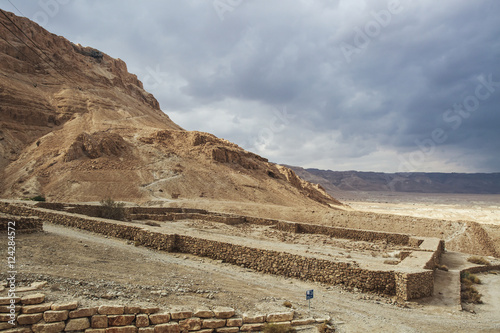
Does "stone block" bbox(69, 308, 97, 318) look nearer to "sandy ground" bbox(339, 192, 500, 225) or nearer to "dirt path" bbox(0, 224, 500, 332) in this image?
"dirt path" bbox(0, 224, 500, 332)

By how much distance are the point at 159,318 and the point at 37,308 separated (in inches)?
79.2

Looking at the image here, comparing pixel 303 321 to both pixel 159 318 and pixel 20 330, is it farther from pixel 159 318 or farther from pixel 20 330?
pixel 20 330

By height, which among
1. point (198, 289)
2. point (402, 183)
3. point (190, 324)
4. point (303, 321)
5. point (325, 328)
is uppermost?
point (402, 183)

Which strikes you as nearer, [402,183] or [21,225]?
[21,225]

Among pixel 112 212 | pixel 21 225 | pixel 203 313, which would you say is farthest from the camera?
pixel 112 212

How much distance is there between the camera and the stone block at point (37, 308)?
551 centimetres

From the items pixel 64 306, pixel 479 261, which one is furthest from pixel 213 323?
pixel 479 261

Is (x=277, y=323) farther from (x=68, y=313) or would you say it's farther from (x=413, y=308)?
(x=413, y=308)

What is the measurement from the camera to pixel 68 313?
18.8 ft

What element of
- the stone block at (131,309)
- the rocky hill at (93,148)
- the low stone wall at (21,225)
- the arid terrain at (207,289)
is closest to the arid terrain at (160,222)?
the arid terrain at (207,289)

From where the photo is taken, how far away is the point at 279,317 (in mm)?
7230

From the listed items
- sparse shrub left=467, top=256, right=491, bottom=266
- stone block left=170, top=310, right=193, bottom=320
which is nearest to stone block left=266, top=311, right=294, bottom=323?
stone block left=170, top=310, right=193, bottom=320

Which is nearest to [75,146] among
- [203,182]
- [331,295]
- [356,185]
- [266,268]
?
[203,182]

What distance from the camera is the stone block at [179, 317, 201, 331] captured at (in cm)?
635
